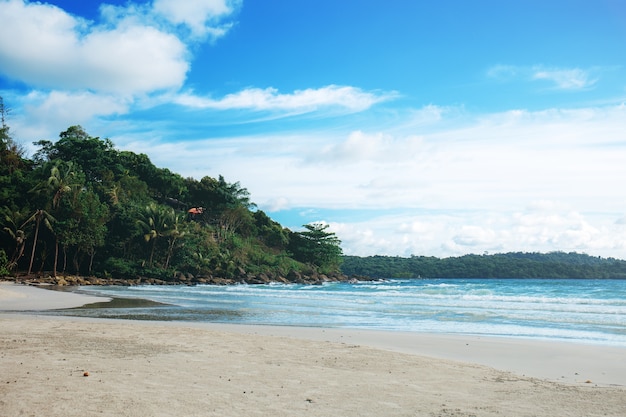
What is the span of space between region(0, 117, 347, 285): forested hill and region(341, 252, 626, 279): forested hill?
3981cm

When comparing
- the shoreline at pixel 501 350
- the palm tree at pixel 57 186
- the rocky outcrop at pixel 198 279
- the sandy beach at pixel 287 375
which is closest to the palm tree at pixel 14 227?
the rocky outcrop at pixel 198 279

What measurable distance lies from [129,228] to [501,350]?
165ft

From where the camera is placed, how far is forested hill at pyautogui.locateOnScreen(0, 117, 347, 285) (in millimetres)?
45625


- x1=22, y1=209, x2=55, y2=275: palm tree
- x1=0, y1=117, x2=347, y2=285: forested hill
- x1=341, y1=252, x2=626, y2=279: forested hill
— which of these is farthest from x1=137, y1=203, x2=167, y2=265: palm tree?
x1=341, y1=252, x2=626, y2=279: forested hill

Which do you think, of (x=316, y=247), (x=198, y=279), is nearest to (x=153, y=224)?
(x=198, y=279)

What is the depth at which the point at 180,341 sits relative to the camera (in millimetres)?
11539

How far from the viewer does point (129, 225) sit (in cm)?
5600

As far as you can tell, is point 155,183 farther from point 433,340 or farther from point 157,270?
point 433,340

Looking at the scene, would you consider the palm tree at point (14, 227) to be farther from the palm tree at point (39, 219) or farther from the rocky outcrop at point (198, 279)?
the rocky outcrop at point (198, 279)

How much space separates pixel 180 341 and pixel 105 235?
46705 millimetres

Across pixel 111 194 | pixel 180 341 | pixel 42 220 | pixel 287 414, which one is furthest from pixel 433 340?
pixel 111 194

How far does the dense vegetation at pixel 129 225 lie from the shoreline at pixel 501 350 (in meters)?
34.3

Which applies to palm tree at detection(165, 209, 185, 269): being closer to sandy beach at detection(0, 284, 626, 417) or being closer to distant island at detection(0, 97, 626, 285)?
distant island at detection(0, 97, 626, 285)

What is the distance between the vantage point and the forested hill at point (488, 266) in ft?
364
